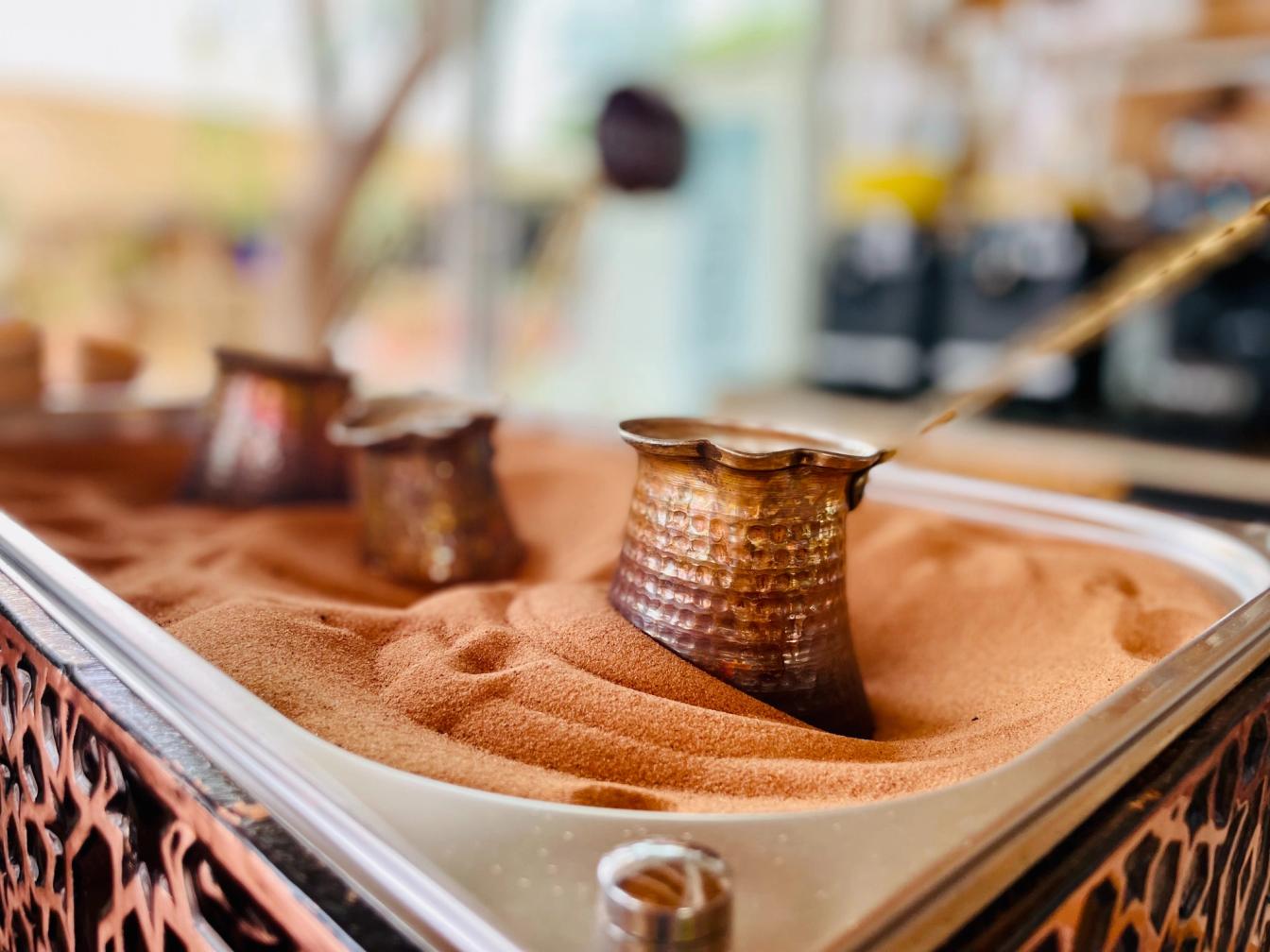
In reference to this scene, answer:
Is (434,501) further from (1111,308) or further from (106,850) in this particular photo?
(1111,308)

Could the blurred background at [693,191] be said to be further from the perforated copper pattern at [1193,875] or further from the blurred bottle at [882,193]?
the perforated copper pattern at [1193,875]

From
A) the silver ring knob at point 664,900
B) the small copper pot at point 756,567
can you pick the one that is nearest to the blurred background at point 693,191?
the small copper pot at point 756,567

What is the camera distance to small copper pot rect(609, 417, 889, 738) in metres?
0.64

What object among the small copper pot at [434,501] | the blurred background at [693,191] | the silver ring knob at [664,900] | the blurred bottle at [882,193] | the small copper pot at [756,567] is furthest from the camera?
the blurred bottle at [882,193]

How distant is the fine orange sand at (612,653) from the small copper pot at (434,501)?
0.12ft

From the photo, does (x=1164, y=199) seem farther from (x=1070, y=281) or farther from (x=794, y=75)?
(x=794, y=75)

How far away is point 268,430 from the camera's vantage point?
49.9 inches

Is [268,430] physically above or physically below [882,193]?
below

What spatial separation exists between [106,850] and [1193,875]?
2.00ft

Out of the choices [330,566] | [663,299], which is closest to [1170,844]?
[330,566]

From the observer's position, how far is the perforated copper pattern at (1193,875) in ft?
1.50

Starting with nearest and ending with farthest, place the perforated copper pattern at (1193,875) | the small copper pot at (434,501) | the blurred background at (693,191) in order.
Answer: the perforated copper pattern at (1193,875) → the small copper pot at (434,501) → the blurred background at (693,191)

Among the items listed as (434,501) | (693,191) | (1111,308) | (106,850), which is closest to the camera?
(106,850)

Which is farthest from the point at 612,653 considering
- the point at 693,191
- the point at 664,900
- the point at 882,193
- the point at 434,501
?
the point at 693,191
